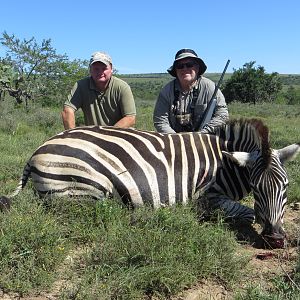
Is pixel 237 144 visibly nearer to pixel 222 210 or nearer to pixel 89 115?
pixel 222 210

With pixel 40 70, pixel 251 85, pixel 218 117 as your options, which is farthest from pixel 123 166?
pixel 251 85

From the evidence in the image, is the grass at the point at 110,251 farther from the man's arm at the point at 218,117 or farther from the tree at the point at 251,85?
the tree at the point at 251,85

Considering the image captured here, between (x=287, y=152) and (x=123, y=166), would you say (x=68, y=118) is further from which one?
(x=287, y=152)

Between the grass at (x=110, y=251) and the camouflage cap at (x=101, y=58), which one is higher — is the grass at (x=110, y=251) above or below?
below

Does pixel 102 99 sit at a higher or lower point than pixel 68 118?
higher

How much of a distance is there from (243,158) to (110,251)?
1308 mm

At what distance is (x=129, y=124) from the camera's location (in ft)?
15.2

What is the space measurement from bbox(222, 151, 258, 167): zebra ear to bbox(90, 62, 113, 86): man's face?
191 cm

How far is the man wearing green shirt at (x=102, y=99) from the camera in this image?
457cm

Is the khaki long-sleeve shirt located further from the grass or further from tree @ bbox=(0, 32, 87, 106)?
tree @ bbox=(0, 32, 87, 106)

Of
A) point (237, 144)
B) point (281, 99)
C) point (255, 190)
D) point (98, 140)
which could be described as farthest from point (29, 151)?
point (281, 99)

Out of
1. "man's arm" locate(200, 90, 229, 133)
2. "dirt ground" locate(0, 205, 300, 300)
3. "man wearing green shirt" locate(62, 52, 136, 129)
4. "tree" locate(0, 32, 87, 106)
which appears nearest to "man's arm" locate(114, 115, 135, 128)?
"man wearing green shirt" locate(62, 52, 136, 129)

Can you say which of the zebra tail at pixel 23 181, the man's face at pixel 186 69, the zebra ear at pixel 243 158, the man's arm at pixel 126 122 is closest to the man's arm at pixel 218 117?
the man's face at pixel 186 69

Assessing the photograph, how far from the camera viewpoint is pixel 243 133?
3.51 m
